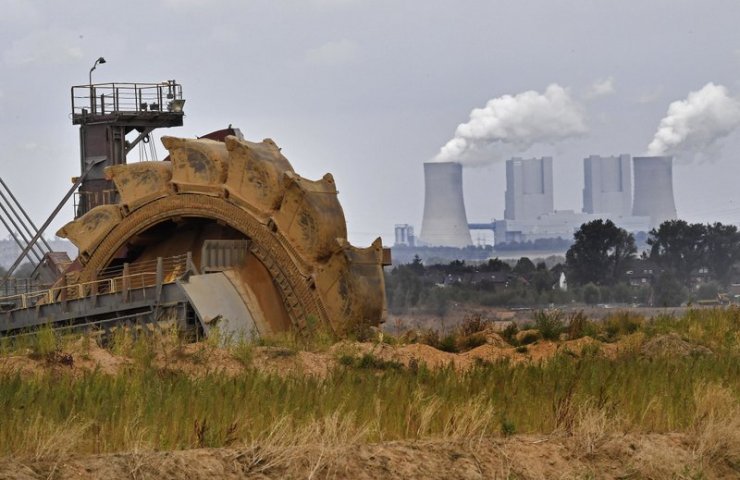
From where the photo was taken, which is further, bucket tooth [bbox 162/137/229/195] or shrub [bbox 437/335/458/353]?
bucket tooth [bbox 162/137/229/195]

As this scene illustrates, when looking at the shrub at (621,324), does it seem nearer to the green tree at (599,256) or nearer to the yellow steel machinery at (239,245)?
the yellow steel machinery at (239,245)

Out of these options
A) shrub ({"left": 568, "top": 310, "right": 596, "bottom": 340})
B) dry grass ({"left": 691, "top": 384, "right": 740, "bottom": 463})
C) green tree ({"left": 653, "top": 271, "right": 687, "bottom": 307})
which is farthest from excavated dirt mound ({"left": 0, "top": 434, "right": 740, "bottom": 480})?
green tree ({"left": 653, "top": 271, "right": 687, "bottom": 307})

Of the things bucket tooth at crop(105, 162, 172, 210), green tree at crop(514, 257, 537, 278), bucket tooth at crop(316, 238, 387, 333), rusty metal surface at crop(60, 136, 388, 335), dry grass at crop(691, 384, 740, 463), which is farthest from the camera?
green tree at crop(514, 257, 537, 278)

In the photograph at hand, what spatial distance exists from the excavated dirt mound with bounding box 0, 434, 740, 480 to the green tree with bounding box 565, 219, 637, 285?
299 ft

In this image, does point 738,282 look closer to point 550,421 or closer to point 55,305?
point 55,305

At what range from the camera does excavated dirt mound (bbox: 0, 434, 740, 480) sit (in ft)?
39.4

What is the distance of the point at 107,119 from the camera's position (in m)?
44.1

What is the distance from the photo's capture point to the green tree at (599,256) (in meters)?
106

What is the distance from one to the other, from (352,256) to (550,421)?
1885 centimetres

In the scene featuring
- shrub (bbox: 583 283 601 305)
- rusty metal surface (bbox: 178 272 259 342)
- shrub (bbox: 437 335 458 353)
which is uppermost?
rusty metal surface (bbox: 178 272 259 342)

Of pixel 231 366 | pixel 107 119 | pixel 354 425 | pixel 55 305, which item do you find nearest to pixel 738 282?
pixel 107 119

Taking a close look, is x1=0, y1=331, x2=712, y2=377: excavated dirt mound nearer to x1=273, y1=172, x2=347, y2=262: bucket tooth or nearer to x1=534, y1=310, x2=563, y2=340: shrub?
x1=534, y1=310, x2=563, y2=340: shrub

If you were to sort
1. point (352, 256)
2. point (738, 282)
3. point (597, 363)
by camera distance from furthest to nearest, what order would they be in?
1. point (738, 282)
2. point (352, 256)
3. point (597, 363)

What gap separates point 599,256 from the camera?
10662 cm
